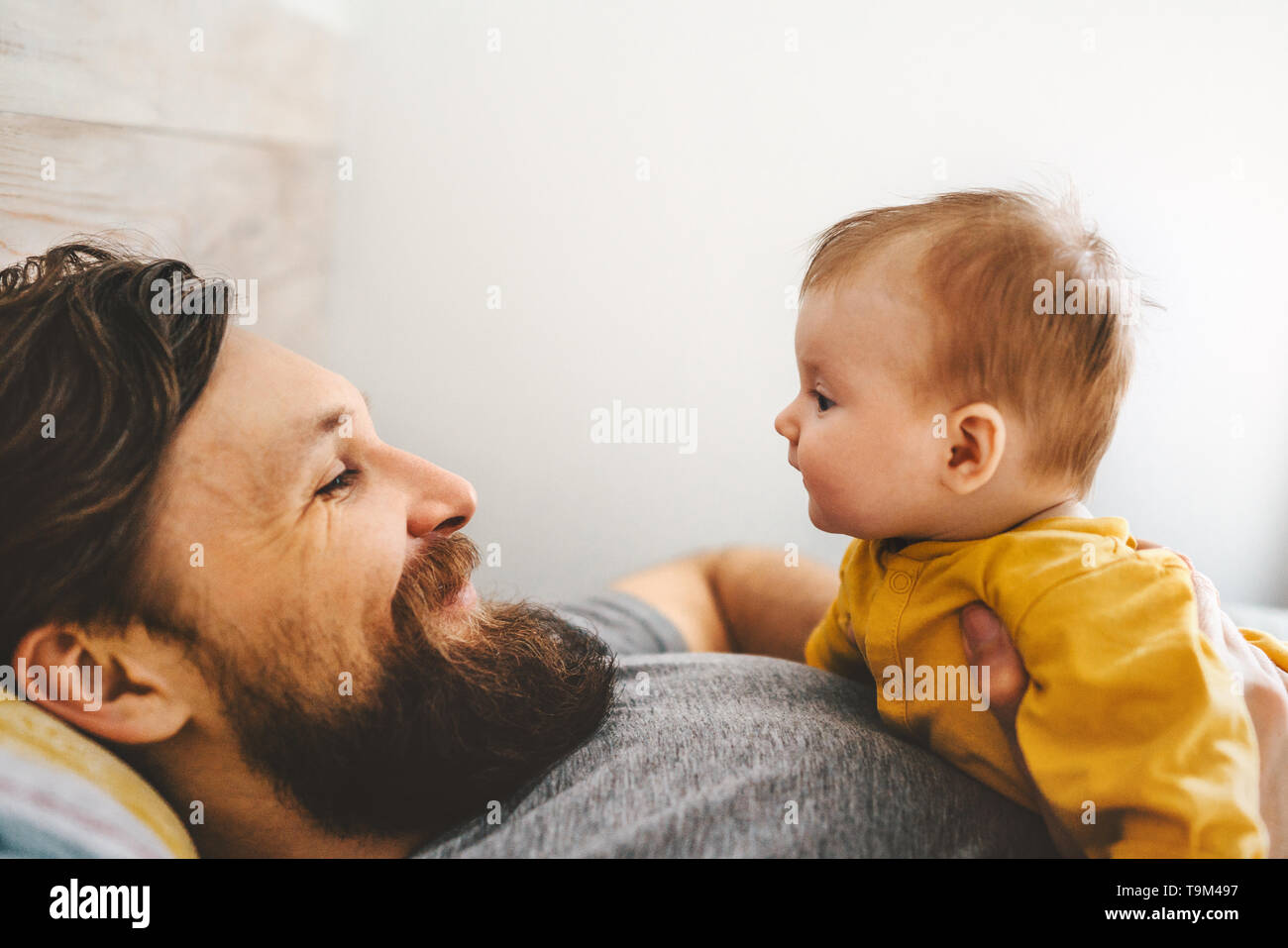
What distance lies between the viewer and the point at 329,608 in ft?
2.78

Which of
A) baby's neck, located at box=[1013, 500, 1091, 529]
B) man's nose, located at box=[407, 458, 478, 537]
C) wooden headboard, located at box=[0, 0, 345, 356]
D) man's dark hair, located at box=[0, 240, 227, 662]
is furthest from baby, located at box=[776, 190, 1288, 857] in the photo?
wooden headboard, located at box=[0, 0, 345, 356]

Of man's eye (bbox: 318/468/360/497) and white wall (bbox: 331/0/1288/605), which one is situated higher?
white wall (bbox: 331/0/1288/605)

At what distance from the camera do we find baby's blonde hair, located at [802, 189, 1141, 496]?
2.51 feet

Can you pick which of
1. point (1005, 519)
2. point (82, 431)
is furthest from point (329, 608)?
point (1005, 519)

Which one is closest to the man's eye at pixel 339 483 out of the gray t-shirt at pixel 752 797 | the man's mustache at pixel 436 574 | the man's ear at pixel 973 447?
the man's mustache at pixel 436 574

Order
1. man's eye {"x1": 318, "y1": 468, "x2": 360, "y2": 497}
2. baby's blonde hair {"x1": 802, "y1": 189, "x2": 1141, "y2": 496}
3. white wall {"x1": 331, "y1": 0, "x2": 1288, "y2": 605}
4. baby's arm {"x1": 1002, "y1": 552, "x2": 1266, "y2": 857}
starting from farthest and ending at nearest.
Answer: white wall {"x1": 331, "y1": 0, "x2": 1288, "y2": 605}
man's eye {"x1": 318, "y1": 468, "x2": 360, "y2": 497}
baby's blonde hair {"x1": 802, "y1": 189, "x2": 1141, "y2": 496}
baby's arm {"x1": 1002, "y1": 552, "x2": 1266, "y2": 857}

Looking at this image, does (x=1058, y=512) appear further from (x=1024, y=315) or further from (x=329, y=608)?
(x=329, y=608)

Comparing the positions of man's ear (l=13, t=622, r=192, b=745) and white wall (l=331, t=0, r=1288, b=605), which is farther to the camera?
white wall (l=331, t=0, r=1288, b=605)

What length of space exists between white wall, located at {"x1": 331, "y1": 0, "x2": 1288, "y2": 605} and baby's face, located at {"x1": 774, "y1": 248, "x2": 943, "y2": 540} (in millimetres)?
477

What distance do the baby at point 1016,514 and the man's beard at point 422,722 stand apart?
1.20ft

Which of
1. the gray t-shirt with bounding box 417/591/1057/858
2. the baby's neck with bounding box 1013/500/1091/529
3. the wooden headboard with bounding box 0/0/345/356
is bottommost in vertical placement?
the gray t-shirt with bounding box 417/591/1057/858

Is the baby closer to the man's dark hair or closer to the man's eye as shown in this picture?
the man's eye

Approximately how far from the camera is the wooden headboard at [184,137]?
0.90 meters

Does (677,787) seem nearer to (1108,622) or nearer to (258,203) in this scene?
(1108,622)
